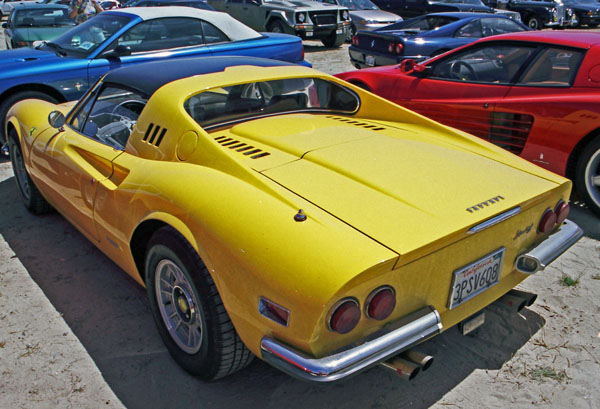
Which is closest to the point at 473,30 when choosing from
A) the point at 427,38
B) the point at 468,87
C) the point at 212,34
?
the point at 427,38

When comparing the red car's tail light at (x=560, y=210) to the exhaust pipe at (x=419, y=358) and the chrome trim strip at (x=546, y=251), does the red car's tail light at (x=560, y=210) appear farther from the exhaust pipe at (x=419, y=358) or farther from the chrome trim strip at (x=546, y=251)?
the exhaust pipe at (x=419, y=358)

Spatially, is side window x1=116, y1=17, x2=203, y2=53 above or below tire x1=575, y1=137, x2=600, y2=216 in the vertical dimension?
above

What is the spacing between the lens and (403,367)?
87.3 inches

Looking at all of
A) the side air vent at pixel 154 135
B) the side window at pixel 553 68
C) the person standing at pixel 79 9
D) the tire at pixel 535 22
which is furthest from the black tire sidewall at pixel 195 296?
the tire at pixel 535 22

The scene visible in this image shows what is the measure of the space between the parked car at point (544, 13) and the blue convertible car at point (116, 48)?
1356 centimetres

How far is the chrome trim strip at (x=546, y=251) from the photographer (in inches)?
103

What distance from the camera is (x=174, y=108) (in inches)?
115

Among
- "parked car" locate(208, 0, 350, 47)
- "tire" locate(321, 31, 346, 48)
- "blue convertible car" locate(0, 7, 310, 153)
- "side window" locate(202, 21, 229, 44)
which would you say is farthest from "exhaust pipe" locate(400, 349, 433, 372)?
"tire" locate(321, 31, 346, 48)

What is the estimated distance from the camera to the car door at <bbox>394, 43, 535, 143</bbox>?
487 centimetres

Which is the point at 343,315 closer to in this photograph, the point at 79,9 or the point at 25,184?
the point at 25,184

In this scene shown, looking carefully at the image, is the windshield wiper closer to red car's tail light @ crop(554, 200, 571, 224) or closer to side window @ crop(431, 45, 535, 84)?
side window @ crop(431, 45, 535, 84)

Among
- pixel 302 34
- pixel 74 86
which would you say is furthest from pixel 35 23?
pixel 302 34

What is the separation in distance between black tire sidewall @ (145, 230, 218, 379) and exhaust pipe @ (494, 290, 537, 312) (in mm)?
1526

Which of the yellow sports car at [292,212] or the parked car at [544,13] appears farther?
the parked car at [544,13]
